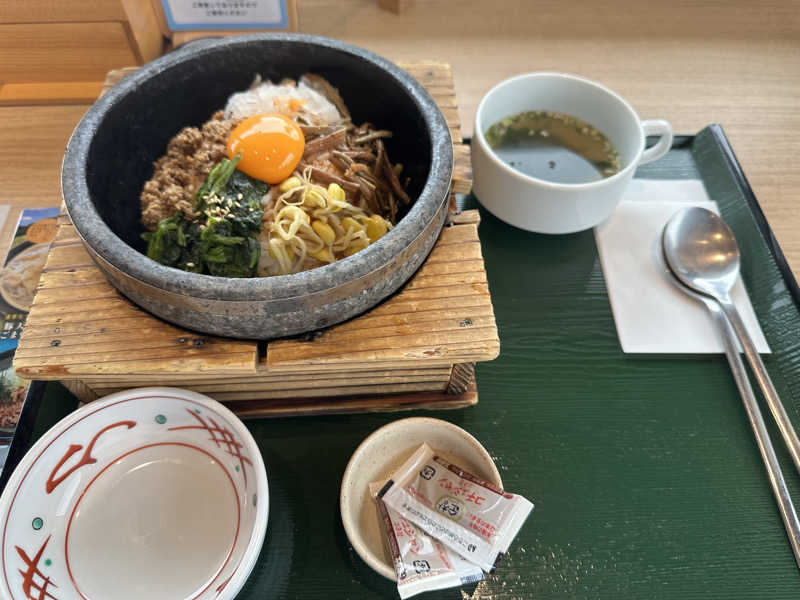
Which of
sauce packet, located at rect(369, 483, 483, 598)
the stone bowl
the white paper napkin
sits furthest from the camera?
the white paper napkin

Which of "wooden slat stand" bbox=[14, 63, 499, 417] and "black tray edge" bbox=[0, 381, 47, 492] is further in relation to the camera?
"black tray edge" bbox=[0, 381, 47, 492]

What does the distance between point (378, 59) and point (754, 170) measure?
4.82 ft

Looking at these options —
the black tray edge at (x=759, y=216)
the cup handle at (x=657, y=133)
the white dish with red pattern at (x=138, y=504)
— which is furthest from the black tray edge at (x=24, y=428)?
the black tray edge at (x=759, y=216)

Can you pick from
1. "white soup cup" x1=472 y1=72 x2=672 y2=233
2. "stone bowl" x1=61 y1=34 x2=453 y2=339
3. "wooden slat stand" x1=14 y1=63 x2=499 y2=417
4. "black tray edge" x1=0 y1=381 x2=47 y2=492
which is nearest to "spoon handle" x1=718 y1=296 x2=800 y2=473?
"white soup cup" x1=472 y1=72 x2=672 y2=233

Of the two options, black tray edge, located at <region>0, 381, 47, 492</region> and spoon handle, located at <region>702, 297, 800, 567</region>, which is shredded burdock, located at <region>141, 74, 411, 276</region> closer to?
black tray edge, located at <region>0, 381, 47, 492</region>

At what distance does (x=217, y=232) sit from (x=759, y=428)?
4.67 feet

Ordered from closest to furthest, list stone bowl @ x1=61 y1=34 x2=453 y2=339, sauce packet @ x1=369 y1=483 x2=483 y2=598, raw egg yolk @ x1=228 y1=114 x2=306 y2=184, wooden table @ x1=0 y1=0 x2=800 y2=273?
sauce packet @ x1=369 y1=483 x2=483 y2=598
stone bowl @ x1=61 y1=34 x2=453 y2=339
raw egg yolk @ x1=228 y1=114 x2=306 y2=184
wooden table @ x1=0 y1=0 x2=800 y2=273

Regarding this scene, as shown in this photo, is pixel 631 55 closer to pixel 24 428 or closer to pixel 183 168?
pixel 183 168

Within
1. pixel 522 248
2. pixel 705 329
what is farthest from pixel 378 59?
pixel 705 329

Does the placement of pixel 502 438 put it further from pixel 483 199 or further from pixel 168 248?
pixel 168 248

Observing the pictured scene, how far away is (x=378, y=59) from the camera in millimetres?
1455

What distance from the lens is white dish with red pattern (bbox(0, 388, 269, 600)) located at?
3.38 feet

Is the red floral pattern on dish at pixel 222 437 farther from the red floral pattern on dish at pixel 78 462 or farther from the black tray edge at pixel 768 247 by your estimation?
the black tray edge at pixel 768 247

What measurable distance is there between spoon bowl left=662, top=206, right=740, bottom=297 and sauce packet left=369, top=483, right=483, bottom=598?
3.51ft
